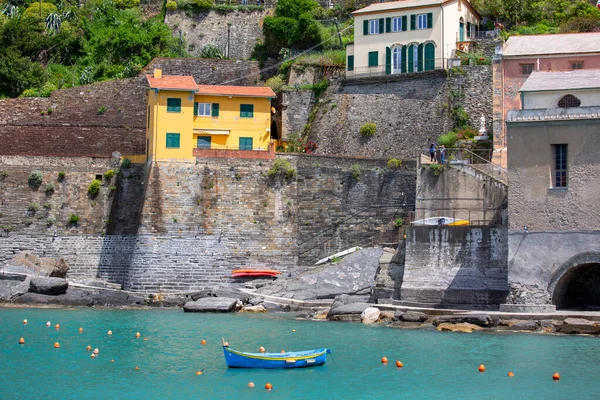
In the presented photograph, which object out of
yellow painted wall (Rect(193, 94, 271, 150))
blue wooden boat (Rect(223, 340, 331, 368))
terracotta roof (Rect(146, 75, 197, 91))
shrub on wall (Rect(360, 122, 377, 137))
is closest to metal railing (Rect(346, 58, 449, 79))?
shrub on wall (Rect(360, 122, 377, 137))

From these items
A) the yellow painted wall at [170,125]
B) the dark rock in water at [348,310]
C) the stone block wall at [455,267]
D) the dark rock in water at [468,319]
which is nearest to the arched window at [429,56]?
the yellow painted wall at [170,125]

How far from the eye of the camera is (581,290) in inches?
1645

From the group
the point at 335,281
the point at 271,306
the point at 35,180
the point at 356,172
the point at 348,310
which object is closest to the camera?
the point at 348,310

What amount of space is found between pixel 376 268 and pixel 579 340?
12518mm

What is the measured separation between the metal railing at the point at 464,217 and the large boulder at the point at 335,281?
8.53 feet

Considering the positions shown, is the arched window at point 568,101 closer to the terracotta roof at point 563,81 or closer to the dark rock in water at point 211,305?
the terracotta roof at point 563,81

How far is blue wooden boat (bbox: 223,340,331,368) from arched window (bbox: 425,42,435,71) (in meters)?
27.6

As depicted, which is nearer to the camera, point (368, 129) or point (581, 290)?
point (581, 290)

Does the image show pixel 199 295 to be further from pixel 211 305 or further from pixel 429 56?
pixel 429 56

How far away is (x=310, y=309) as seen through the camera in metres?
44.2

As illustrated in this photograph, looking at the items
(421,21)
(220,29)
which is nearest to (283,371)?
(421,21)

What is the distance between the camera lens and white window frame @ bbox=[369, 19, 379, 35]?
2250 inches

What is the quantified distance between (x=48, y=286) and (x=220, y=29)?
27766mm

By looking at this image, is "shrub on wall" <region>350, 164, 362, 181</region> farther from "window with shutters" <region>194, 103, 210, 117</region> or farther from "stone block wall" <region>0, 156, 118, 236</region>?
"stone block wall" <region>0, 156, 118, 236</region>
